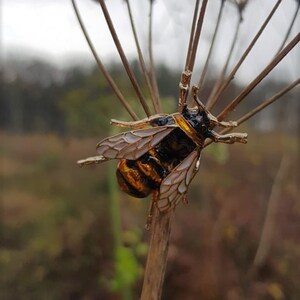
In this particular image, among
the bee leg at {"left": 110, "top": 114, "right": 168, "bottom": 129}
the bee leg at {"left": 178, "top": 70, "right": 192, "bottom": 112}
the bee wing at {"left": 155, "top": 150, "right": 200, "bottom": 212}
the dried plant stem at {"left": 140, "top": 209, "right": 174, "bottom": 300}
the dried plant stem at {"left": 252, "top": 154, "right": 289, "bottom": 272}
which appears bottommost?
the dried plant stem at {"left": 252, "top": 154, "right": 289, "bottom": 272}

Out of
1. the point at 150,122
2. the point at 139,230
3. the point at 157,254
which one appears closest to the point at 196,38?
the point at 150,122

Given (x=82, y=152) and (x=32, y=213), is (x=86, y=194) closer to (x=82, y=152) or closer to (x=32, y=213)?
(x=82, y=152)

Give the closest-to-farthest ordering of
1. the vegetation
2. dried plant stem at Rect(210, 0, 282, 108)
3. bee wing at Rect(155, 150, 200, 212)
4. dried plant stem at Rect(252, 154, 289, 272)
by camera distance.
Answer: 1. bee wing at Rect(155, 150, 200, 212)
2. dried plant stem at Rect(210, 0, 282, 108)
3. the vegetation
4. dried plant stem at Rect(252, 154, 289, 272)

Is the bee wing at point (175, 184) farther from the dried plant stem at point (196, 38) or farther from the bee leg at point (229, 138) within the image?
the dried plant stem at point (196, 38)

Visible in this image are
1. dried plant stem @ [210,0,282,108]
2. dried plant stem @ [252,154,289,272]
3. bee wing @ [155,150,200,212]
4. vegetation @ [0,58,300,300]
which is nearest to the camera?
bee wing @ [155,150,200,212]

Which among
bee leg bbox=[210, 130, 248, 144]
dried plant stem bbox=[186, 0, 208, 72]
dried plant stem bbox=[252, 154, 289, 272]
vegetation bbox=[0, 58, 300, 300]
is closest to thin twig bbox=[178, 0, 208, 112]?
dried plant stem bbox=[186, 0, 208, 72]

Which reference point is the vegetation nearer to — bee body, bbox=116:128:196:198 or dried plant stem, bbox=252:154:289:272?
dried plant stem, bbox=252:154:289:272

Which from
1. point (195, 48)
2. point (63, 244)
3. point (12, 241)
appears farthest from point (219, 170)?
point (195, 48)
